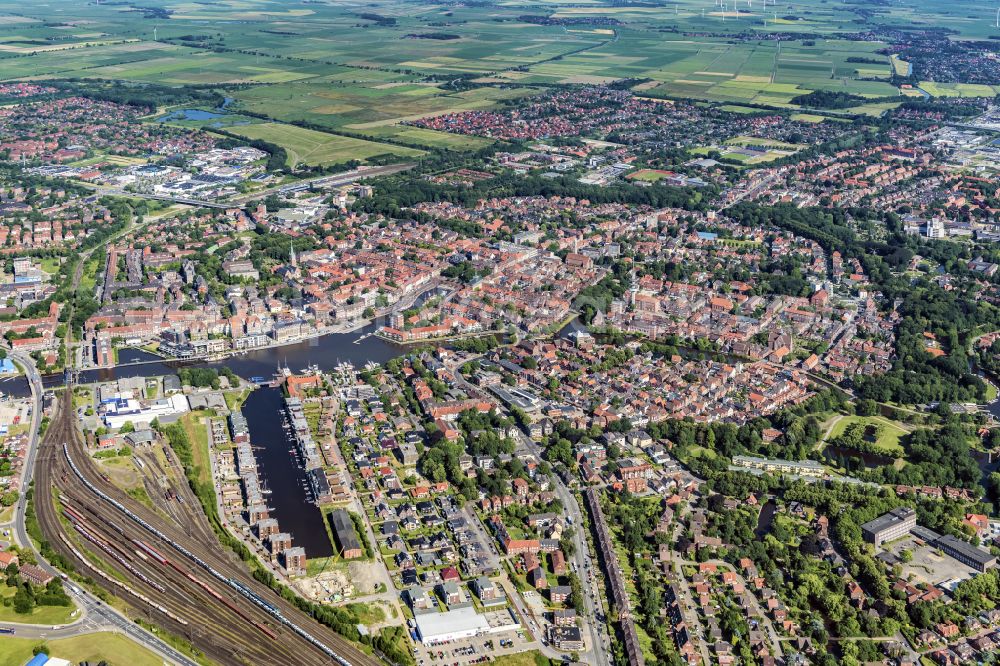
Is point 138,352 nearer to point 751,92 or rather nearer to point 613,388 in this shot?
point 613,388

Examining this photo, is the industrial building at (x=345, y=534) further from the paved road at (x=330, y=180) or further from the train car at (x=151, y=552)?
the paved road at (x=330, y=180)

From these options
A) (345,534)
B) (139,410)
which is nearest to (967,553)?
(345,534)

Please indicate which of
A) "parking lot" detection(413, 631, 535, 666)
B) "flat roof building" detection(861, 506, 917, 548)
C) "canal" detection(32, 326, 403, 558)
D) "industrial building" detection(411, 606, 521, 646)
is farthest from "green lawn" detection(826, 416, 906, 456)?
"canal" detection(32, 326, 403, 558)

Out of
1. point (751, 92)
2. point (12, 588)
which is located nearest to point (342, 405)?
point (12, 588)

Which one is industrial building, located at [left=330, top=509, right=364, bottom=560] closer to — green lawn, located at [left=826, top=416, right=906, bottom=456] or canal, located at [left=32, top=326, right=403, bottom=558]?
canal, located at [left=32, top=326, right=403, bottom=558]

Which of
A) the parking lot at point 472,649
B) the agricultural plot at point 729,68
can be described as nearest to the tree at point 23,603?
the parking lot at point 472,649

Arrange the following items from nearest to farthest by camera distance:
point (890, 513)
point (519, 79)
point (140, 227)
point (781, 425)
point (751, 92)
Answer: point (890, 513) < point (781, 425) < point (140, 227) < point (751, 92) < point (519, 79)
